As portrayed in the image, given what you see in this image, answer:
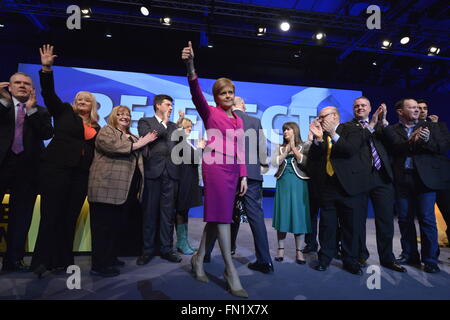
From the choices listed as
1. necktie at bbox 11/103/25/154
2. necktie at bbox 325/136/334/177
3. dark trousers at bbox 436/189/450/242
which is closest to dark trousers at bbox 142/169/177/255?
necktie at bbox 11/103/25/154

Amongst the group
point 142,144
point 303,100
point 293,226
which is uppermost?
point 303,100

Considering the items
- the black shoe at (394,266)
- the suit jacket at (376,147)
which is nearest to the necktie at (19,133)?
the suit jacket at (376,147)

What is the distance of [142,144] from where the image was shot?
2406 mm

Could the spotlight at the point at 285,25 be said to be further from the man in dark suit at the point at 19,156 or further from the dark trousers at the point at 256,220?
the man in dark suit at the point at 19,156

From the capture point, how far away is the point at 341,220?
8.27 feet

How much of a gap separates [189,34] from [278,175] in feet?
18.3

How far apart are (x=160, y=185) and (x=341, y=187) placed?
1.79m

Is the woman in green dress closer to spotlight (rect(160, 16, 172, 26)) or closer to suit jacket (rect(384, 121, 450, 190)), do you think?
suit jacket (rect(384, 121, 450, 190))

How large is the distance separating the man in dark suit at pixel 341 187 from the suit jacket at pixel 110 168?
175 centimetres

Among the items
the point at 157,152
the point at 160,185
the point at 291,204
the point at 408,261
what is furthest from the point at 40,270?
the point at 408,261

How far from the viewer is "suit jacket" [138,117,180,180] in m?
2.72

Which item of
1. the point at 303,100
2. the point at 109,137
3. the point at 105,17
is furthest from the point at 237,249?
the point at 105,17

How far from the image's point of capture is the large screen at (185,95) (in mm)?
5977

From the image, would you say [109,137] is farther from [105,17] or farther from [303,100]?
[303,100]
